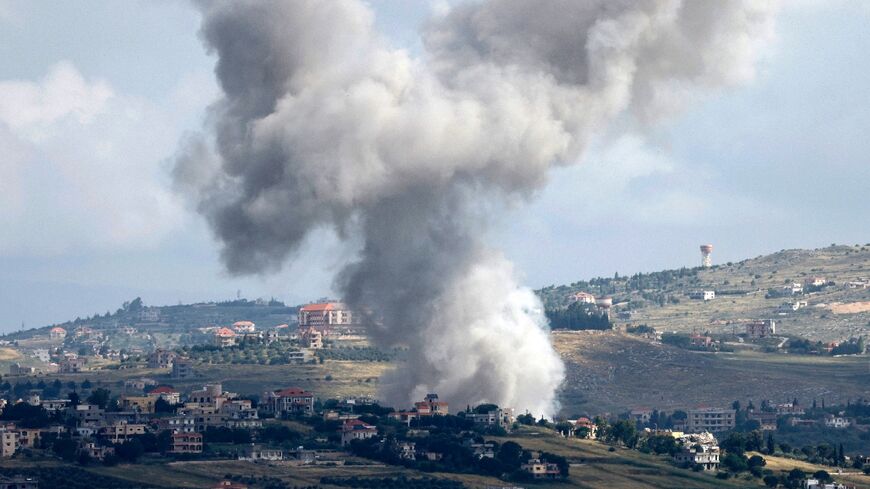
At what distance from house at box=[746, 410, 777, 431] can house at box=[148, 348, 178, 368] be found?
47188 millimetres

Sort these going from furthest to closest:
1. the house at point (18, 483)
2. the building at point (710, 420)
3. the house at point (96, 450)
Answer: the building at point (710, 420), the house at point (96, 450), the house at point (18, 483)

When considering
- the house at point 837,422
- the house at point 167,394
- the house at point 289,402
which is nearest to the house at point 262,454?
the house at point 289,402

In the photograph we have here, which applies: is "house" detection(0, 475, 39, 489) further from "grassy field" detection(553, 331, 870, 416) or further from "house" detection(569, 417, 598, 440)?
"grassy field" detection(553, 331, 870, 416)

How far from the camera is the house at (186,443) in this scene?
384 feet

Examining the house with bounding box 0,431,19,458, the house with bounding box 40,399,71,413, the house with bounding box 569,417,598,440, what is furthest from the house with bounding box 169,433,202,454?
the house with bounding box 569,417,598,440

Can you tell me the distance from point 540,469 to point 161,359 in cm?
7516

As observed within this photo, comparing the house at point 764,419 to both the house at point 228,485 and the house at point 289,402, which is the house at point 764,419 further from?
the house at point 228,485

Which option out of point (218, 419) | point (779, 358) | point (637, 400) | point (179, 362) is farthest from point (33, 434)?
point (779, 358)

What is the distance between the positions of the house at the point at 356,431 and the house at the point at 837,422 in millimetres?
51460

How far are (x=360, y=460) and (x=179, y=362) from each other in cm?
6381

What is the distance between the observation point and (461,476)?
114 m

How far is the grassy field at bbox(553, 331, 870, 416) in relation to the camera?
6988 inches

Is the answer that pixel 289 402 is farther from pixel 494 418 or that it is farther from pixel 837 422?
pixel 837 422

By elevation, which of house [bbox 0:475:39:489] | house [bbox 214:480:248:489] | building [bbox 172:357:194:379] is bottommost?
house [bbox 214:480:248:489]
